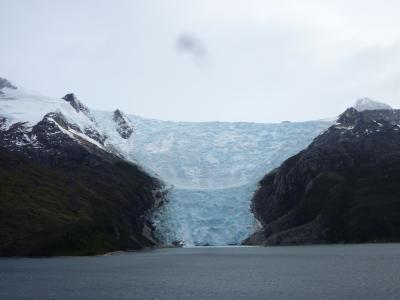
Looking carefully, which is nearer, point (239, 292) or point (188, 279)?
point (239, 292)

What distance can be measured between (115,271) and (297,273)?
42.7m

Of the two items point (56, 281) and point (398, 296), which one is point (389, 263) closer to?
point (398, 296)

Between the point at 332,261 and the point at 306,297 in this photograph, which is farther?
the point at 332,261

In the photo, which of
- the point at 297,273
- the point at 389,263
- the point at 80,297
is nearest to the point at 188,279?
the point at 297,273

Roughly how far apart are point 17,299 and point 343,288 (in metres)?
47.8

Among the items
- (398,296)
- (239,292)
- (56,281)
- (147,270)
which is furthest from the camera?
(147,270)

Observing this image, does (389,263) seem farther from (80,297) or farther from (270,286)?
(80,297)

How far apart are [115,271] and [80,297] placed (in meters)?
51.6

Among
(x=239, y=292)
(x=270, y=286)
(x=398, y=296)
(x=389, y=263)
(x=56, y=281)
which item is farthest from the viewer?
(x=389, y=263)

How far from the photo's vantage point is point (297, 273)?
416 feet

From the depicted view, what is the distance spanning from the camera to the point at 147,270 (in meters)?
149

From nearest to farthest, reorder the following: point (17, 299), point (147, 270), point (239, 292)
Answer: point (17, 299) → point (239, 292) → point (147, 270)

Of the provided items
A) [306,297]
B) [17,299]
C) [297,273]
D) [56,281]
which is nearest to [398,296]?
[306,297]

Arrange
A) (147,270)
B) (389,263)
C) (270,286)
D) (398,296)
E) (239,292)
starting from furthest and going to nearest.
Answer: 1. (147,270)
2. (389,263)
3. (270,286)
4. (239,292)
5. (398,296)
